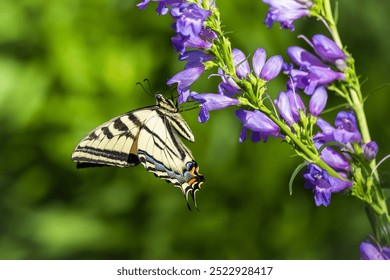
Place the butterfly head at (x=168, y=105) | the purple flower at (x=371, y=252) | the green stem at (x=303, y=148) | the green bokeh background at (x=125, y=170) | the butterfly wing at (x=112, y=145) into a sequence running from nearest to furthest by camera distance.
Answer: the purple flower at (x=371, y=252) < the green stem at (x=303, y=148) < the butterfly wing at (x=112, y=145) < the butterfly head at (x=168, y=105) < the green bokeh background at (x=125, y=170)

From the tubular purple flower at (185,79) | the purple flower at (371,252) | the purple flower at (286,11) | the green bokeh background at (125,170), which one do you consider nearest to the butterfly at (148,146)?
the tubular purple flower at (185,79)

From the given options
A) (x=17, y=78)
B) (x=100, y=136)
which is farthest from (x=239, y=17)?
(x=100, y=136)

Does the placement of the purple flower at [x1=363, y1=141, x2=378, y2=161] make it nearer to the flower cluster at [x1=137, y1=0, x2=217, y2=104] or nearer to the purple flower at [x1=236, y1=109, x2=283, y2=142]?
the purple flower at [x1=236, y1=109, x2=283, y2=142]

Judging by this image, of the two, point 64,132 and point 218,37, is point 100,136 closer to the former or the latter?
point 218,37

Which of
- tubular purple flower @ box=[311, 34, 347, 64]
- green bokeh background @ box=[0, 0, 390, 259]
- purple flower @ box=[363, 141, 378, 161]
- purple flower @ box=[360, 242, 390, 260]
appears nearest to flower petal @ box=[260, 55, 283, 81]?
tubular purple flower @ box=[311, 34, 347, 64]

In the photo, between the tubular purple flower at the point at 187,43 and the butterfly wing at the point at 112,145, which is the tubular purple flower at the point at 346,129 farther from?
the butterfly wing at the point at 112,145

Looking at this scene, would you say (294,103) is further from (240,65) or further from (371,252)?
(371,252)

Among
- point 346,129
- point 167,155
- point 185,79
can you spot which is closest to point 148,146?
point 167,155
